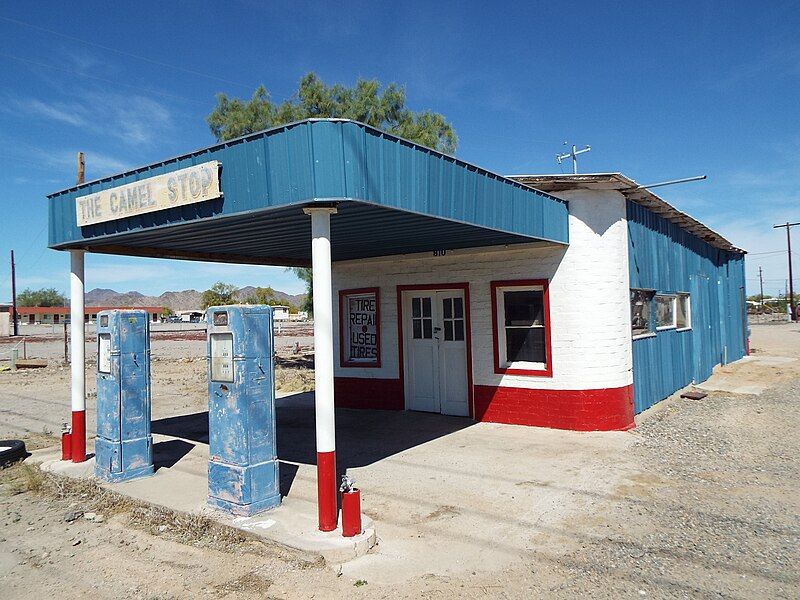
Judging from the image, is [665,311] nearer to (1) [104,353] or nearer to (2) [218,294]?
(1) [104,353]

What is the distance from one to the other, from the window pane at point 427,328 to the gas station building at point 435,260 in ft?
0.12

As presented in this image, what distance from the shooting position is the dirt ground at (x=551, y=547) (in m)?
4.22

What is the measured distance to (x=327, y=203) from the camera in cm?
513

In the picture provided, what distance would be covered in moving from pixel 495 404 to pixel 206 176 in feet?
20.3

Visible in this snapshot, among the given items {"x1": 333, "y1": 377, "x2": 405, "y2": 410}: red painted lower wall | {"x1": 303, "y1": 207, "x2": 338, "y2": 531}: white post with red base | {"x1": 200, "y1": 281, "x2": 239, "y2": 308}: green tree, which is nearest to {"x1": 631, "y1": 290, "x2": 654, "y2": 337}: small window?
{"x1": 333, "y1": 377, "x2": 405, "y2": 410}: red painted lower wall

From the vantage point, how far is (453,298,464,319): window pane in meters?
10.6

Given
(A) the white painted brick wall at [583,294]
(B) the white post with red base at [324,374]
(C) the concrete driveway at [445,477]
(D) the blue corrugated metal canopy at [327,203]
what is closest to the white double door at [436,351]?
(C) the concrete driveway at [445,477]

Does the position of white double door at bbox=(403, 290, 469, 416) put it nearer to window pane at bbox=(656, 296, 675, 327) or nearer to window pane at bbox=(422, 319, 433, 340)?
window pane at bbox=(422, 319, 433, 340)

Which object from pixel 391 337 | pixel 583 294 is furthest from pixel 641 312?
pixel 391 337

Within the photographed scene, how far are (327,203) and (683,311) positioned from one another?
35.1ft

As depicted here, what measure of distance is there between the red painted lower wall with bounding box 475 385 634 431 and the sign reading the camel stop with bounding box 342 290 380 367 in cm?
271

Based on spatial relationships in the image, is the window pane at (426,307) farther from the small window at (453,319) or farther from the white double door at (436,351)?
the small window at (453,319)

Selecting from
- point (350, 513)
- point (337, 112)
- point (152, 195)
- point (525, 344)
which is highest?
point (337, 112)

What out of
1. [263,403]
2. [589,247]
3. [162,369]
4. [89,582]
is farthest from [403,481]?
[162,369]
